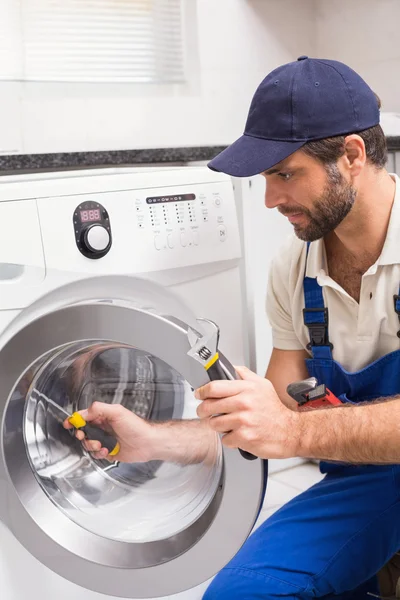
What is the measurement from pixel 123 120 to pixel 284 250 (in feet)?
3.58

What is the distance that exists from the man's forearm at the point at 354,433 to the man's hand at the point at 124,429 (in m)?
0.29

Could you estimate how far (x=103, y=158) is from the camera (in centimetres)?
172

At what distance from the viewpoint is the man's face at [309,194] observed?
52.3 inches

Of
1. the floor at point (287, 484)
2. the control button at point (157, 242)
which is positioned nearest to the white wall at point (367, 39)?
the floor at point (287, 484)

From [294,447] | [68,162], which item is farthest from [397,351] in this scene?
[68,162]

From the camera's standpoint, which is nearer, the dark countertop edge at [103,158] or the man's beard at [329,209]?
the man's beard at [329,209]

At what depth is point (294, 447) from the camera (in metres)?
1.23

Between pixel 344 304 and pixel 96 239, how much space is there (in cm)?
51

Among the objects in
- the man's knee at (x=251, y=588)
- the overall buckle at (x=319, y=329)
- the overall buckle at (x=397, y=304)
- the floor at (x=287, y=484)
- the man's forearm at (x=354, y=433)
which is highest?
the overall buckle at (x=397, y=304)

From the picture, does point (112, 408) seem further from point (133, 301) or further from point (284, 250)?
point (284, 250)

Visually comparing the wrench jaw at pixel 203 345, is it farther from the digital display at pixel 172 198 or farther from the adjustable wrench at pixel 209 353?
the digital display at pixel 172 198

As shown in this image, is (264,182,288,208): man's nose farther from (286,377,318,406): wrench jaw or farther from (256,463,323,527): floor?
(256,463,323,527): floor

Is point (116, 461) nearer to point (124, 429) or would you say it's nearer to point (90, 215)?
point (124, 429)

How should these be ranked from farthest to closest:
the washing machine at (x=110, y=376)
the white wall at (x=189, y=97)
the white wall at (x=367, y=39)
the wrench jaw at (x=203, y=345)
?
the white wall at (x=367, y=39), the white wall at (x=189, y=97), the washing machine at (x=110, y=376), the wrench jaw at (x=203, y=345)
